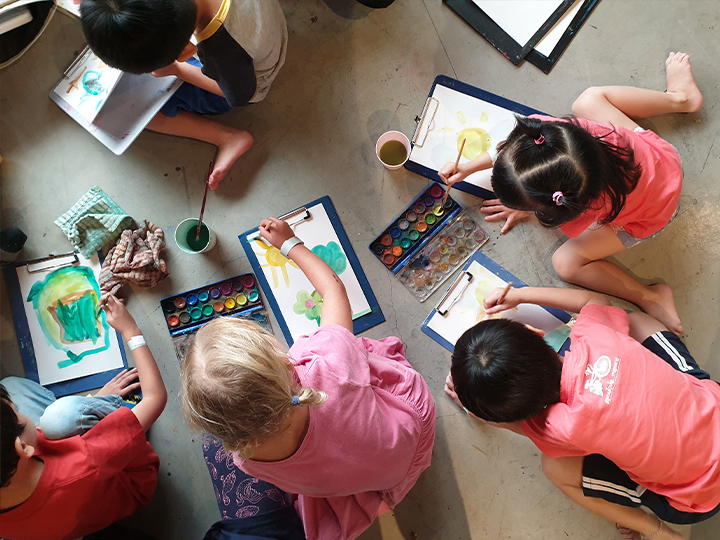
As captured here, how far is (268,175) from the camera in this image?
1.63m

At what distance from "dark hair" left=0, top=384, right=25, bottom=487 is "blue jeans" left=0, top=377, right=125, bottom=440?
0.26 meters

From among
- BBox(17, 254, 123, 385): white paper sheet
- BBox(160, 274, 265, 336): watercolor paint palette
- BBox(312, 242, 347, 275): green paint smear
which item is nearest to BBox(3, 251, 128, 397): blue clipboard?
BBox(17, 254, 123, 385): white paper sheet

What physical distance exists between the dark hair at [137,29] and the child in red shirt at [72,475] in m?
0.83

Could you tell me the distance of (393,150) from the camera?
1.56 m

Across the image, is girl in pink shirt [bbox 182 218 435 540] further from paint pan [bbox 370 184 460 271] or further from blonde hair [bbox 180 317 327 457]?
paint pan [bbox 370 184 460 271]

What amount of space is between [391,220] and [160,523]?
4.10 feet

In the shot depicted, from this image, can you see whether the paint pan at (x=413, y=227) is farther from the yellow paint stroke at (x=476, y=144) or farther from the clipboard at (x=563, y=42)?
the clipboard at (x=563, y=42)

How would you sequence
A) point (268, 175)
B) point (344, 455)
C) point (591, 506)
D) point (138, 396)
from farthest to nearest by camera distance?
point (268, 175), point (138, 396), point (591, 506), point (344, 455)

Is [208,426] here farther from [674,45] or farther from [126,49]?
[674,45]

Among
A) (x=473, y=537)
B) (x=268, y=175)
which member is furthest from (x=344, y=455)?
(x=268, y=175)

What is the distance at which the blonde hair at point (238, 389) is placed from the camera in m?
0.88

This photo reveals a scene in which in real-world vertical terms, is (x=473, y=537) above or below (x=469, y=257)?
below

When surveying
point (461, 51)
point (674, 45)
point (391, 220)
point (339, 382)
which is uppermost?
point (461, 51)

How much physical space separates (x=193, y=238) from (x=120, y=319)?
0.35m
